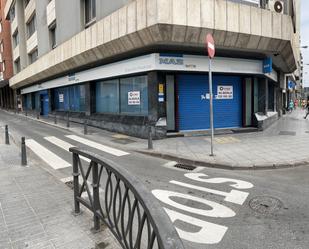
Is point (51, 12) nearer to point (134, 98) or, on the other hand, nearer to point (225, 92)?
point (134, 98)

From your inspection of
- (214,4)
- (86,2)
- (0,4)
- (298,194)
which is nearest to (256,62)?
(214,4)

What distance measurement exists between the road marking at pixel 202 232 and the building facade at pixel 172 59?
24.1 ft

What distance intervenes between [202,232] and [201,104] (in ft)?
31.4

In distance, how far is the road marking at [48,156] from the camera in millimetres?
7613

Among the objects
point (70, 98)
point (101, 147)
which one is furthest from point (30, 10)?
point (101, 147)

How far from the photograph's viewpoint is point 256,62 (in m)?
13.1

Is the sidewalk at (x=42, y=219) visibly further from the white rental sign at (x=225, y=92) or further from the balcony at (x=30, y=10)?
the balcony at (x=30, y=10)

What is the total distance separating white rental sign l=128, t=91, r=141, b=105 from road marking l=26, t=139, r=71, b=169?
493 cm

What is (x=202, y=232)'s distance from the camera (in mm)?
3633

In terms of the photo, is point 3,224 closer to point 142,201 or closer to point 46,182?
point 46,182

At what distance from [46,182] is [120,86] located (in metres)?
9.50

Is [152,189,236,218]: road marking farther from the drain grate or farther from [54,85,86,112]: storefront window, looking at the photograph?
[54,85,86,112]: storefront window

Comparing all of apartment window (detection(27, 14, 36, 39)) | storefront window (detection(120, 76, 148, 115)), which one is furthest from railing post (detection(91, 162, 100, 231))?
apartment window (detection(27, 14, 36, 39))

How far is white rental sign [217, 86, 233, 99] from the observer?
1302 cm
